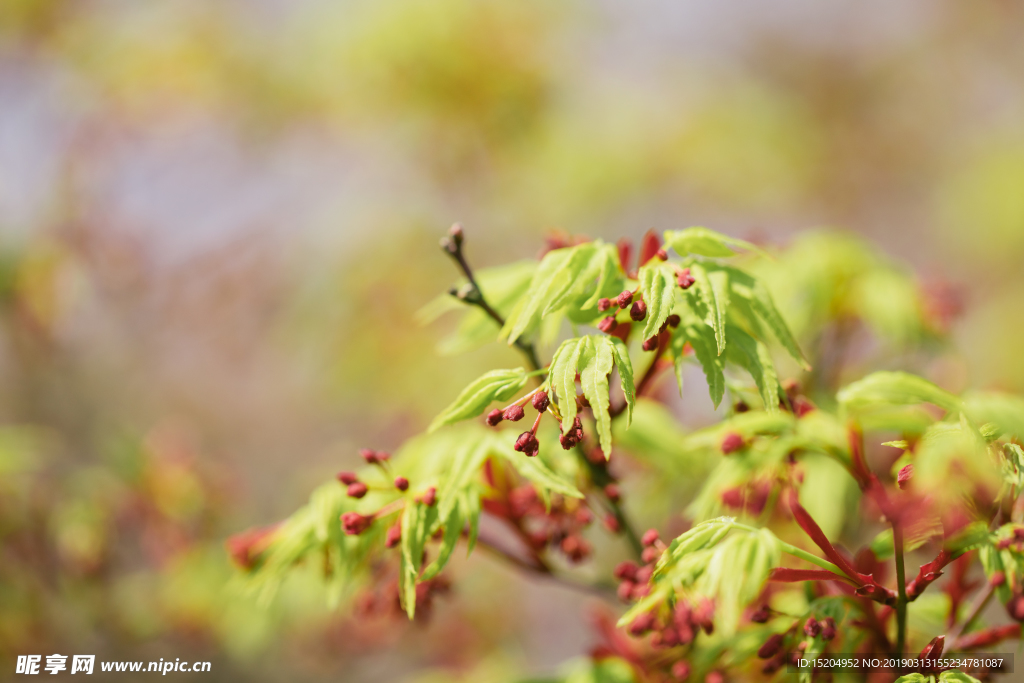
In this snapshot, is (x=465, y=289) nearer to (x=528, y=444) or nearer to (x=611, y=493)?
(x=528, y=444)

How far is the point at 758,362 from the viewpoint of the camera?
926 millimetres

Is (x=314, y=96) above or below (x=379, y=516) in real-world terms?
above

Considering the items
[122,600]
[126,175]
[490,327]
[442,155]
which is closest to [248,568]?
[490,327]

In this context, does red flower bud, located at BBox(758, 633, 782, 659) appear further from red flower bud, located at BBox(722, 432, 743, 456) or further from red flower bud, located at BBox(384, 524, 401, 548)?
red flower bud, located at BBox(384, 524, 401, 548)

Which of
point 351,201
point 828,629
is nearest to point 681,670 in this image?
point 828,629

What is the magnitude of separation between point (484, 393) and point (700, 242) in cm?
41

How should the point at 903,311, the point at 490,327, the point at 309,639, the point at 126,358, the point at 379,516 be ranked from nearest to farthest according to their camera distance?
the point at 379,516 < the point at 490,327 < the point at 903,311 < the point at 309,639 < the point at 126,358

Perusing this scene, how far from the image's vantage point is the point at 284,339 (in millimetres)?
4445

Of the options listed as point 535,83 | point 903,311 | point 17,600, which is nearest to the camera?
point 903,311

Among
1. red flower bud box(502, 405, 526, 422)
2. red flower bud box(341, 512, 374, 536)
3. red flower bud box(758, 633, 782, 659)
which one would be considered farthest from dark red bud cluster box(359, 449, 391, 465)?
red flower bud box(758, 633, 782, 659)

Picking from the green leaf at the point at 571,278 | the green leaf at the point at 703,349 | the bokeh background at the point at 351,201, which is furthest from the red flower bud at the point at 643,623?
the bokeh background at the point at 351,201

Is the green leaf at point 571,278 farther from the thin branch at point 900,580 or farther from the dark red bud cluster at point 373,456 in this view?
the thin branch at point 900,580

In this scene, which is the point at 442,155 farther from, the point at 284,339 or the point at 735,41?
the point at 735,41

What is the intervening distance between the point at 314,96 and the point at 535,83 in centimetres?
165
